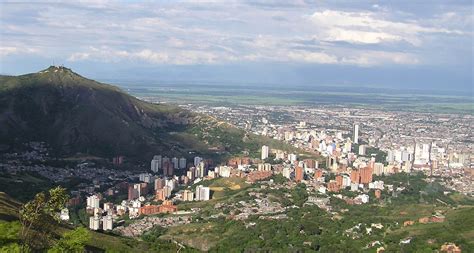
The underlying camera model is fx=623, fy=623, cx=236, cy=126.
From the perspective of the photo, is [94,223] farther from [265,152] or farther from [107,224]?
[265,152]

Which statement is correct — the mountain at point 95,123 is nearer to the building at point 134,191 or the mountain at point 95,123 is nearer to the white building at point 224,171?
the white building at point 224,171

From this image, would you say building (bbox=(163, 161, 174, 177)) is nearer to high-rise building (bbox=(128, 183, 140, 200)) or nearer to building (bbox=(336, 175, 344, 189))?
high-rise building (bbox=(128, 183, 140, 200))

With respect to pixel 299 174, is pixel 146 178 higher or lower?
lower

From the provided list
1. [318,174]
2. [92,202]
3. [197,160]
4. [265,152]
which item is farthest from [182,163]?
[92,202]

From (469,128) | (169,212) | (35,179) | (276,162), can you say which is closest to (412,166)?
(276,162)

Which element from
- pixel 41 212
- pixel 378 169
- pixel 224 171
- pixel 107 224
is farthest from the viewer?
pixel 378 169

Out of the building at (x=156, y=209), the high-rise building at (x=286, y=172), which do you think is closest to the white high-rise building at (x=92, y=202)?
the building at (x=156, y=209)
